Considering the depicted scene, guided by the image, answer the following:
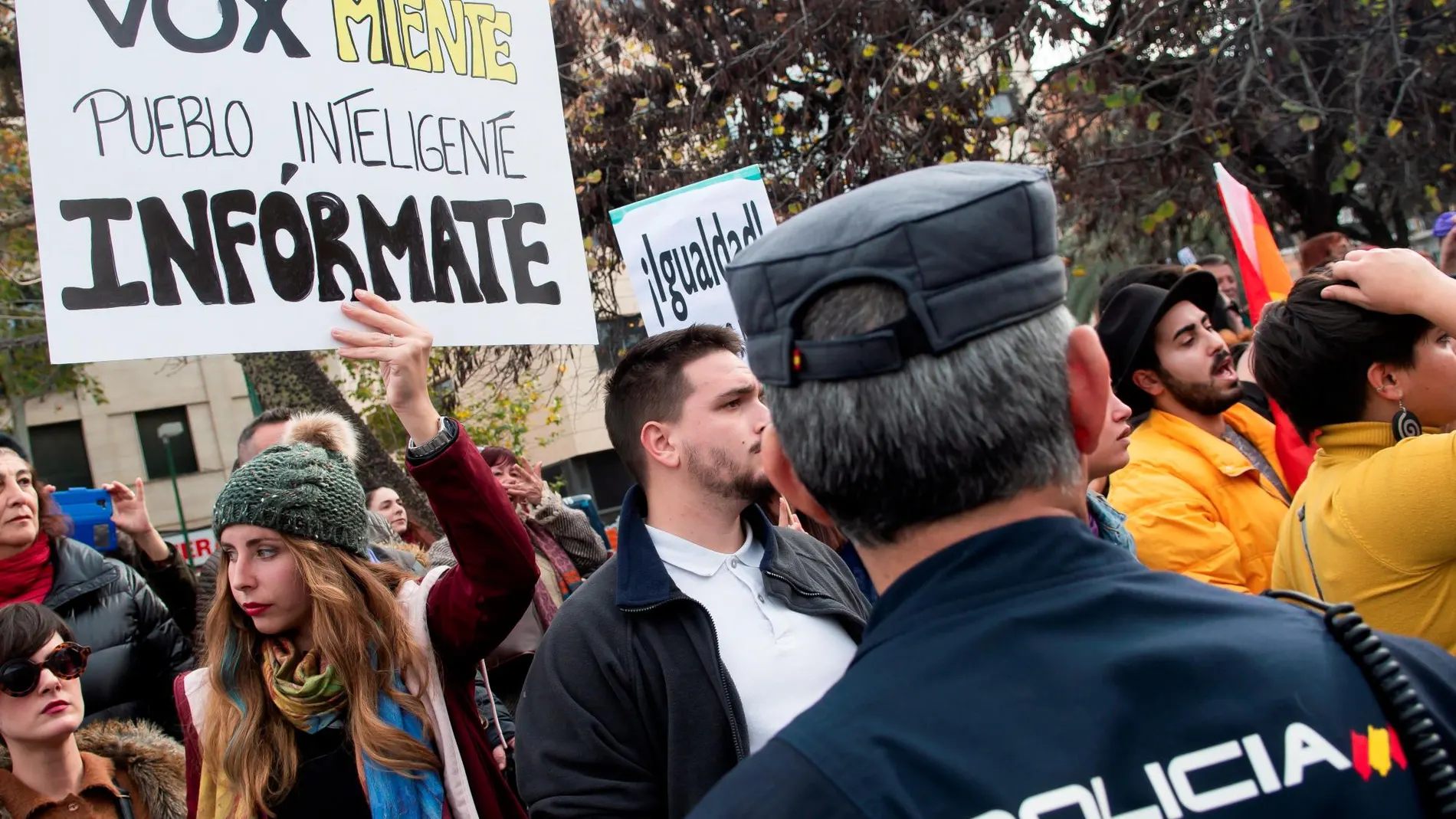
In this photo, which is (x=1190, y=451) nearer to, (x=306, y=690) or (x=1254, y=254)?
(x=1254, y=254)

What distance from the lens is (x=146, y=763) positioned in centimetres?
329

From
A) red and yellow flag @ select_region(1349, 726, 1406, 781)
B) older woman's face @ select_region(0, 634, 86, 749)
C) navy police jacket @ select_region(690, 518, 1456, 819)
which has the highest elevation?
navy police jacket @ select_region(690, 518, 1456, 819)

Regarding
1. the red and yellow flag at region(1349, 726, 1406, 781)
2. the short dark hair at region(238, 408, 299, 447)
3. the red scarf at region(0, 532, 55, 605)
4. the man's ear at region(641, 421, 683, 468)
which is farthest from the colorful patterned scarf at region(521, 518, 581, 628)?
the red and yellow flag at region(1349, 726, 1406, 781)

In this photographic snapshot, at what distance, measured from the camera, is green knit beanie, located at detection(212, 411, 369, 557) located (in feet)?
8.97

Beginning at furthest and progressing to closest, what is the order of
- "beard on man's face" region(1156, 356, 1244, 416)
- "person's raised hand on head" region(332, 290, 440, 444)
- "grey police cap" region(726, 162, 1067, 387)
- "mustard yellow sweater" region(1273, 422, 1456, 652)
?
"beard on man's face" region(1156, 356, 1244, 416) → "person's raised hand on head" region(332, 290, 440, 444) → "mustard yellow sweater" region(1273, 422, 1456, 652) → "grey police cap" region(726, 162, 1067, 387)

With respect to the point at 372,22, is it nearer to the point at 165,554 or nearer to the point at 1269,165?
the point at 165,554

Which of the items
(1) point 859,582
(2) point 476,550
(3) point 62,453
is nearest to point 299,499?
(2) point 476,550

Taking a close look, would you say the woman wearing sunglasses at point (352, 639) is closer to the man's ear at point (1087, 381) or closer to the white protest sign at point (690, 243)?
the white protest sign at point (690, 243)

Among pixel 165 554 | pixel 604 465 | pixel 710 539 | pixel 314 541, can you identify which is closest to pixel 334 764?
pixel 314 541

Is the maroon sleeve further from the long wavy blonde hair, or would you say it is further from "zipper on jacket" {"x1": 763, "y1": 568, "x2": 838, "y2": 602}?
"zipper on jacket" {"x1": 763, "y1": 568, "x2": 838, "y2": 602}

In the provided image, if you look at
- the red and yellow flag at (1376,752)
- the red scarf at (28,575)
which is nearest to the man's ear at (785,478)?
the red and yellow flag at (1376,752)

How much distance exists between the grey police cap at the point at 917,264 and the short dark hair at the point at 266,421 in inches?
150

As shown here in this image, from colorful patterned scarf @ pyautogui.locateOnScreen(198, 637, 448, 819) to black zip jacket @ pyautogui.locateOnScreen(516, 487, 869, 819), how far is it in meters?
0.47

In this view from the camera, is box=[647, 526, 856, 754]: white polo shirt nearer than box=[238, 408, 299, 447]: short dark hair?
Yes
